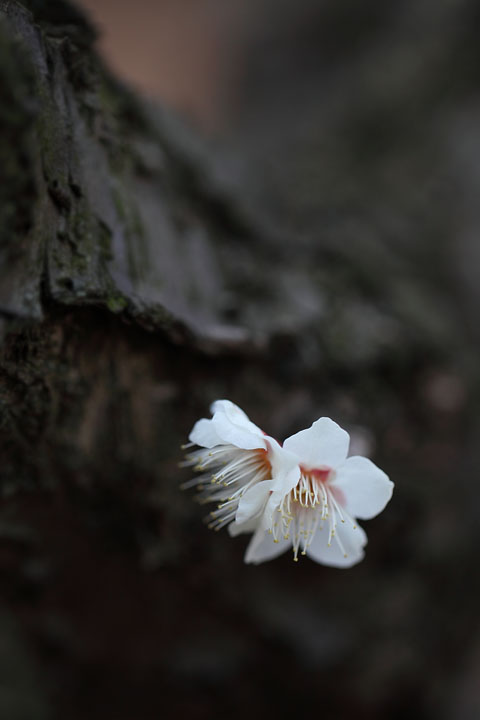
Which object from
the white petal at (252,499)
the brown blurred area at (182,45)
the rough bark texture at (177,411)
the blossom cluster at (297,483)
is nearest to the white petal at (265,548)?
the blossom cluster at (297,483)

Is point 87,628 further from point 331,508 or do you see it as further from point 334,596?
point 331,508

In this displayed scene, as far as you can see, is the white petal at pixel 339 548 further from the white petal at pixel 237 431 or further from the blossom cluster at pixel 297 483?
the white petal at pixel 237 431

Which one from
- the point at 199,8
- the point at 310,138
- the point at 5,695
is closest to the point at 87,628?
the point at 5,695

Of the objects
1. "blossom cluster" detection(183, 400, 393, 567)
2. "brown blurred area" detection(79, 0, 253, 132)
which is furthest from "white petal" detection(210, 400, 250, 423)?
"brown blurred area" detection(79, 0, 253, 132)

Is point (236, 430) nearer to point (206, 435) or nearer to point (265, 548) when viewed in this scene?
point (206, 435)

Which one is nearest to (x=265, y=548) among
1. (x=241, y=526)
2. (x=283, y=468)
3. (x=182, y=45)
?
(x=241, y=526)

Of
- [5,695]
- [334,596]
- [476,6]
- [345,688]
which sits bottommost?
[5,695]

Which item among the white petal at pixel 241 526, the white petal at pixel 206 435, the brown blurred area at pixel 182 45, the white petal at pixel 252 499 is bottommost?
the white petal at pixel 241 526
